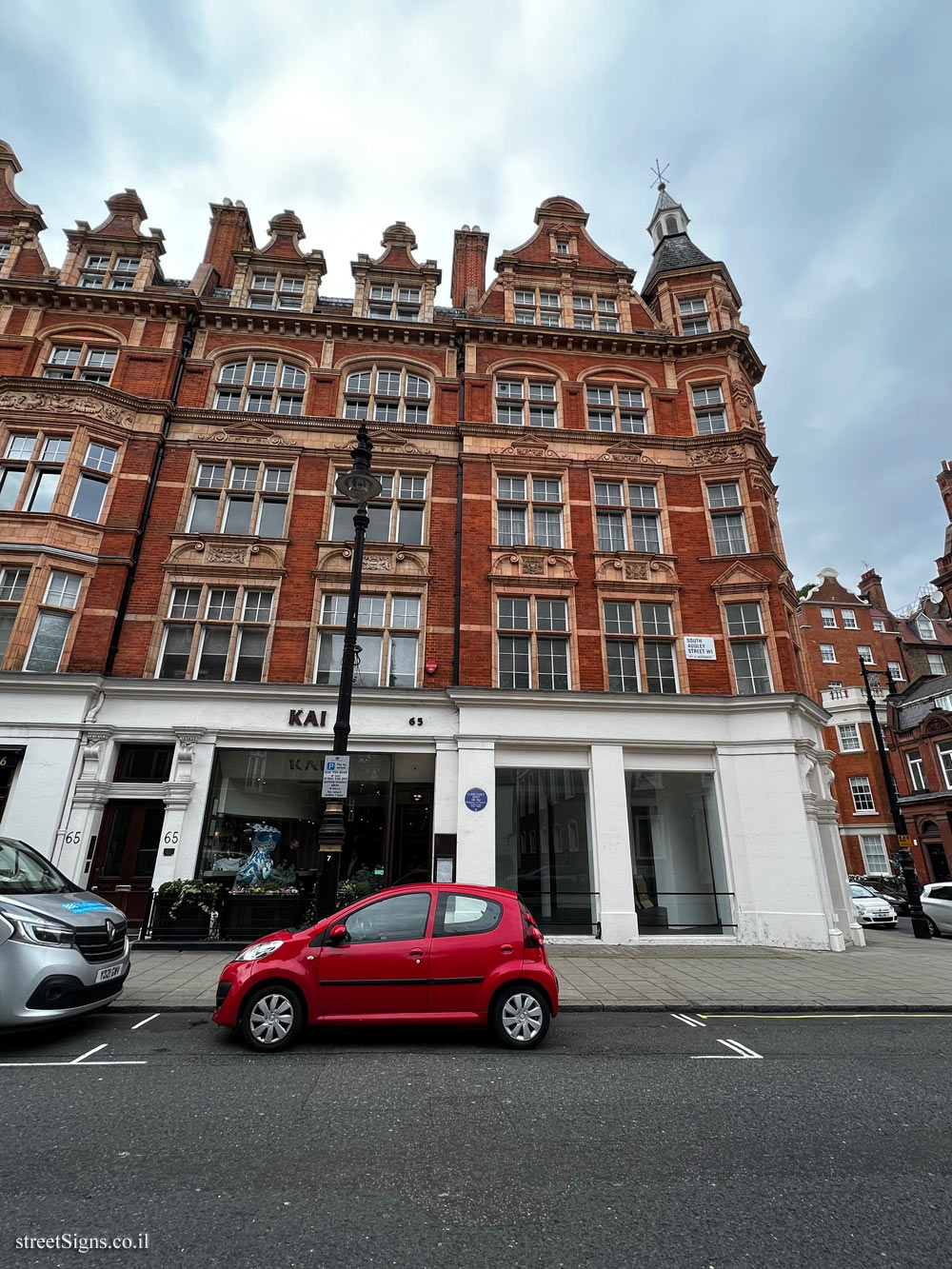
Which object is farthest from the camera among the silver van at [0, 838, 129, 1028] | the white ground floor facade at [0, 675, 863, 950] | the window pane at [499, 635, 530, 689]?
the window pane at [499, 635, 530, 689]

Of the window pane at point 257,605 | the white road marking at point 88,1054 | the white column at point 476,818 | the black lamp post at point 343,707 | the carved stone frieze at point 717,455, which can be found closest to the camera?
the white road marking at point 88,1054

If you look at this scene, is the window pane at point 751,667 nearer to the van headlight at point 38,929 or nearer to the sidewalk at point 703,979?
the sidewalk at point 703,979

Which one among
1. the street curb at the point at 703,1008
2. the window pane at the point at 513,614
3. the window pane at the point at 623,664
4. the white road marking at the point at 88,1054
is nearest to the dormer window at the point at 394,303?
the window pane at the point at 513,614

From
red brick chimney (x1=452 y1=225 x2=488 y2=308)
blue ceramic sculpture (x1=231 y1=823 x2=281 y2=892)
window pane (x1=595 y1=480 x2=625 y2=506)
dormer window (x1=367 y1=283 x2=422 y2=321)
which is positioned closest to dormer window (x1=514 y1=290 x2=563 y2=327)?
red brick chimney (x1=452 y1=225 x2=488 y2=308)

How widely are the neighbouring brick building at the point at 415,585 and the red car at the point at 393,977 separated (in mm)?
6918

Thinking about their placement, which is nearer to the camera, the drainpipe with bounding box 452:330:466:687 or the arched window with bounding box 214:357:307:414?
the drainpipe with bounding box 452:330:466:687

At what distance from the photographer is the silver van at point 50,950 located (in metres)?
5.98

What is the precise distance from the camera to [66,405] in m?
16.6

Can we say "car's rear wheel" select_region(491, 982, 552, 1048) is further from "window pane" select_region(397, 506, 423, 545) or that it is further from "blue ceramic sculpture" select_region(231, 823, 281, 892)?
"window pane" select_region(397, 506, 423, 545)

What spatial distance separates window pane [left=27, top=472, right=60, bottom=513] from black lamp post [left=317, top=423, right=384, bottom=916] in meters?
10.6

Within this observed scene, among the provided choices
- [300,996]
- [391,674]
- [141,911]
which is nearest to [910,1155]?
[300,996]

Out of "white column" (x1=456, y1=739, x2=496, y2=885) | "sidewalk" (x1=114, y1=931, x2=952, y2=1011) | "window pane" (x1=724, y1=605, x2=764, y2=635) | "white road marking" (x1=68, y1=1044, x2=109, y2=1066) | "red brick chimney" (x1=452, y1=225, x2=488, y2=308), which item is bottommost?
"white road marking" (x1=68, y1=1044, x2=109, y2=1066)

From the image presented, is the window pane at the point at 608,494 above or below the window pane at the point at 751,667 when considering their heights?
above

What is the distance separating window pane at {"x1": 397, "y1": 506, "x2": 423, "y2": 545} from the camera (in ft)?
55.4
